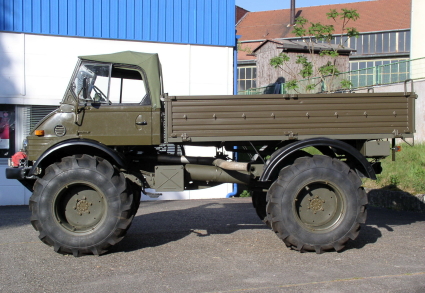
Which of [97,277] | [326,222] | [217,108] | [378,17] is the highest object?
[378,17]

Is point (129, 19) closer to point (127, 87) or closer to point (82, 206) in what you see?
point (127, 87)

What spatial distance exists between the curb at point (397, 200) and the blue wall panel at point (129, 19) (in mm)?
5610

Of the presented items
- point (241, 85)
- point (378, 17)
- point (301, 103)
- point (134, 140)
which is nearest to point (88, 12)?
point (134, 140)

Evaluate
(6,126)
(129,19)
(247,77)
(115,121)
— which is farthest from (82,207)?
(247,77)

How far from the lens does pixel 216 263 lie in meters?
6.17

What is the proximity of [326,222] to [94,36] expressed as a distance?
8.52 metres

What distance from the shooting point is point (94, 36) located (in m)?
12.8

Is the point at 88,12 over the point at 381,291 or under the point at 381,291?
over

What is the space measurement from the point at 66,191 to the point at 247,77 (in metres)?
41.1

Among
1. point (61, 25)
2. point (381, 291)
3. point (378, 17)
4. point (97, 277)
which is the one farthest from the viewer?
point (378, 17)

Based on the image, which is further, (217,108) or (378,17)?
(378,17)

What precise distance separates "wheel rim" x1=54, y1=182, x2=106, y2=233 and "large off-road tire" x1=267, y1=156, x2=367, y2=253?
7.63 ft

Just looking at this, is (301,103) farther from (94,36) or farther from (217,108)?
(94,36)

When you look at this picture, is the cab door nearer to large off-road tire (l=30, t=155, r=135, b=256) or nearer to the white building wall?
large off-road tire (l=30, t=155, r=135, b=256)
